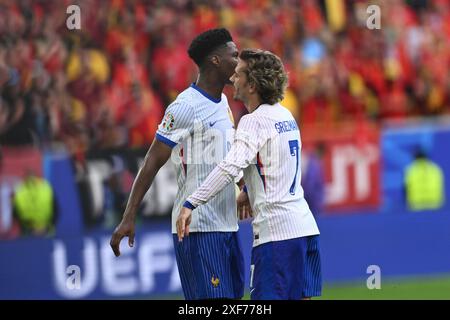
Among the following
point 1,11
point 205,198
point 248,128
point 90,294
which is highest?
point 1,11

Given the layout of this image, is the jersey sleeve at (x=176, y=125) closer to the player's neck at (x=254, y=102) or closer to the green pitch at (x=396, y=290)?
the player's neck at (x=254, y=102)

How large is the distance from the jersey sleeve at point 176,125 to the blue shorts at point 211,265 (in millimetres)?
660

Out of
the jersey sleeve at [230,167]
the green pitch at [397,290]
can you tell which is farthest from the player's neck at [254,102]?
the green pitch at [397,290]

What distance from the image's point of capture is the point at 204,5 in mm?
14750

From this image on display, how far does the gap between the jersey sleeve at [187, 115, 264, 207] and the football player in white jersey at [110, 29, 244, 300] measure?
1.88 ft

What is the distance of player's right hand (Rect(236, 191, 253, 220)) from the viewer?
7570mm

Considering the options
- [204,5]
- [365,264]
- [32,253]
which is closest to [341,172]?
[365,264]

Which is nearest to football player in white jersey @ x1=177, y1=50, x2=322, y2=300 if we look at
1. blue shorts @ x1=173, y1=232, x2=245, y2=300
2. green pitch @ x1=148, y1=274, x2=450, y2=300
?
blue shorts @ x1=173, y1=232, x2=245, y2=300

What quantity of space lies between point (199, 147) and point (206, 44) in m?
0.71

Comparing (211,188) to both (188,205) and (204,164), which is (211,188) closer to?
(188,205)

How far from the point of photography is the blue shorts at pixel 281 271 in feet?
22.2

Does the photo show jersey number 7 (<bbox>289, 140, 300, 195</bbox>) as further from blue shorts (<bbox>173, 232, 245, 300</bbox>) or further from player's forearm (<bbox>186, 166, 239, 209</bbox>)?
blue shorts (<bbox>173, 232, 245, 300</bbox>)
